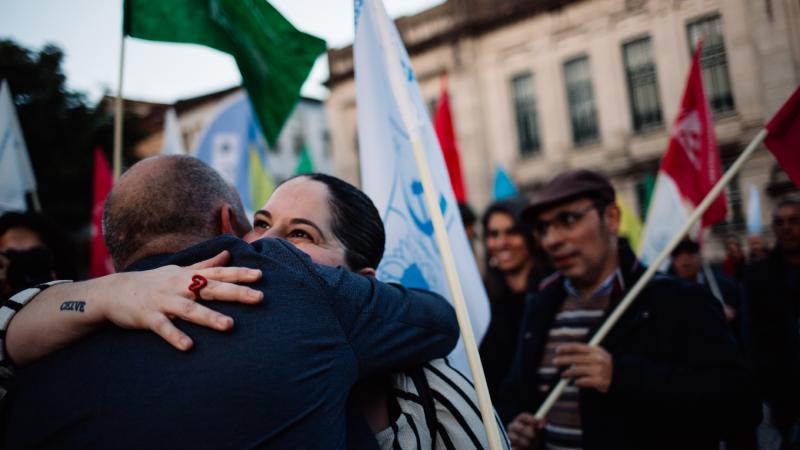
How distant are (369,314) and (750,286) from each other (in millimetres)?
3397

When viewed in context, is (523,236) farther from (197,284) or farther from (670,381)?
(197,284)

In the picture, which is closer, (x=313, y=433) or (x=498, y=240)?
(x=313, y=433)

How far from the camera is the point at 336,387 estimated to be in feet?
3.84

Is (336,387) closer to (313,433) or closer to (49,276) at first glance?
(313,433)

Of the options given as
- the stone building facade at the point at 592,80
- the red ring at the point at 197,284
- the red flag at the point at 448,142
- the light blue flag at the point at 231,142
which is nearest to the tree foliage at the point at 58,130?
the light blue flag at the point at 231,142

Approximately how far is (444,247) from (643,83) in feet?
13.1

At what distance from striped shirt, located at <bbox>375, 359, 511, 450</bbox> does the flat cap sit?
144cm

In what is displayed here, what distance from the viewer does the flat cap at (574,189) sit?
267 centimetres

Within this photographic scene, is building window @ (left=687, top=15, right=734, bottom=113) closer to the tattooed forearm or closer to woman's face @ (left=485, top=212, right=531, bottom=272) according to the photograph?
woman's face @ (left=485, top=212, right=531, bottom=272)

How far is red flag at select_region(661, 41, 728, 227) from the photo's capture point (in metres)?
3.28

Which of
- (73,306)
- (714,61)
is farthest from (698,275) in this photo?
(73,306)

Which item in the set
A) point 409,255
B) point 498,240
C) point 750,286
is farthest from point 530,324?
point 750,286

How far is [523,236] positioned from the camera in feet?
13.3

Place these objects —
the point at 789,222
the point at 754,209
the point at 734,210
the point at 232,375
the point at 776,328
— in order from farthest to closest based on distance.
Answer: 1. the point at 734,210
2. the point at 754,209
3. the point at 789,222
4. the point at 776,328
5. the point at 232,375
